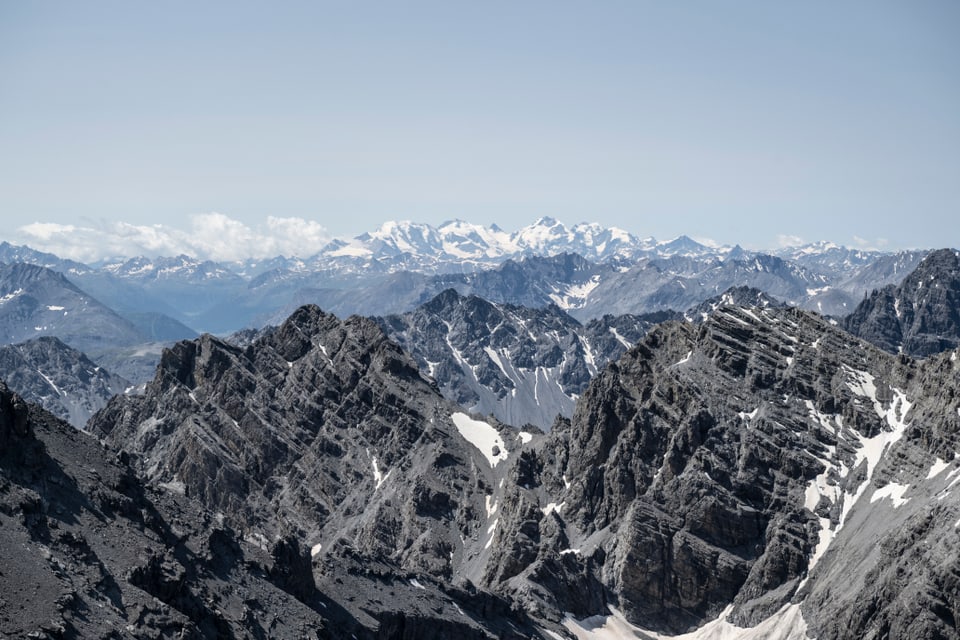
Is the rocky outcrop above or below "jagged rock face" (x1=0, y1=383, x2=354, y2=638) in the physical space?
above

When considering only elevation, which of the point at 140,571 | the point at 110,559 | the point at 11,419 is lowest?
the point at 140,571

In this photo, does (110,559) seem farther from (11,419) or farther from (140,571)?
(11,419)

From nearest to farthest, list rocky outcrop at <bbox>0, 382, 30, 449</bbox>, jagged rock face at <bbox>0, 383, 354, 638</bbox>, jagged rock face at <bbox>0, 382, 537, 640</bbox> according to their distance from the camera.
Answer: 1. jagged rock face at <bbox>0, 383, 354, 638</bbox>
2. jagged rock face at <bbox>0, 382, 537, 640</bbox>
3. rocky outcrop at <bbox>0, 382, 30, 449</bbox>

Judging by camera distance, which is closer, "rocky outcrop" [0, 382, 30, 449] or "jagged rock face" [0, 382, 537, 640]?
"jagged rock face" [0, 382, 537, 640]

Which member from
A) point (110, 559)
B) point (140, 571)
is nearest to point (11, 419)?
point (110, 559)

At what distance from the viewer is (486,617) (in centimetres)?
19588

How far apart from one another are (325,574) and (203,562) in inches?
1235

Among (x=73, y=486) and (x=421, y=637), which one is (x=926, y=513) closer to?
(x=421, y=637)

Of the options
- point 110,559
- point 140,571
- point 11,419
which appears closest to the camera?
point 140,571

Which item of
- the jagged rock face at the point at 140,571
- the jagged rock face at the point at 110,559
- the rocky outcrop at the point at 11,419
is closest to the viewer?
the jagged rock face at the point at 110,559

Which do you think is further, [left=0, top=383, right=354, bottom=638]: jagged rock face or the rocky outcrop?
the rocky outcrop

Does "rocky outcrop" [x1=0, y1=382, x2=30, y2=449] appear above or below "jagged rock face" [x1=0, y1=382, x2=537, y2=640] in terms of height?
above

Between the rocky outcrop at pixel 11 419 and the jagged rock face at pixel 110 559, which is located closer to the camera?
the jagged rock face at pixel 110 559

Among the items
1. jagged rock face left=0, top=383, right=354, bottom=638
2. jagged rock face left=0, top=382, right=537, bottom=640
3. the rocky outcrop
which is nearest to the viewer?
jagged rock face left=0, top=383, right=354, bottom=638
